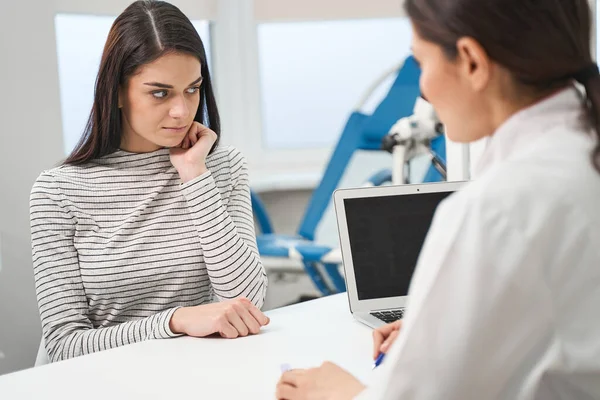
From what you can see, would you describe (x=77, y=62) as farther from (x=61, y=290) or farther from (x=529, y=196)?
(x=529, y=196)

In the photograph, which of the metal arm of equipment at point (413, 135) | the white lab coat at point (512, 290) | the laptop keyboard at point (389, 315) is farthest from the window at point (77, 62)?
the white lab coat at point (512, 290)

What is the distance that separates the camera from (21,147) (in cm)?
238

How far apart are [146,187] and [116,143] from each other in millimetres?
112

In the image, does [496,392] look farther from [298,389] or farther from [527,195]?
[298,389]

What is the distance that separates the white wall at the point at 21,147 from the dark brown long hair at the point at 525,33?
1.88m

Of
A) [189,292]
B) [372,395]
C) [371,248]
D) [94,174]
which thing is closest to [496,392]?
[372,395]

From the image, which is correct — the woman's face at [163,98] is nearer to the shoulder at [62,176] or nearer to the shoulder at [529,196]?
the shoulder at [62,176]

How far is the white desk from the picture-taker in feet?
3.59

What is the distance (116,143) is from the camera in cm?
162

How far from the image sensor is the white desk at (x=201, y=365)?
1.10 meters

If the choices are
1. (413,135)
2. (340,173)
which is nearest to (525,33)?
(413,135)

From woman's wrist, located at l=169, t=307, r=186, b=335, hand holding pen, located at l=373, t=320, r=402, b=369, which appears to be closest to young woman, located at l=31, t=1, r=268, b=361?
woman's wrist, located at l=169, t=307, r=186, b=335

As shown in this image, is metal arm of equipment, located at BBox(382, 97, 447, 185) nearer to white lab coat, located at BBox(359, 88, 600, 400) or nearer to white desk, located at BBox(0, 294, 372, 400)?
white desk, located at BBox(0, 294, 372, 400)

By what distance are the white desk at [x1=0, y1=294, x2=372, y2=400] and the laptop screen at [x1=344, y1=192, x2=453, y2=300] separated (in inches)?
3.4
